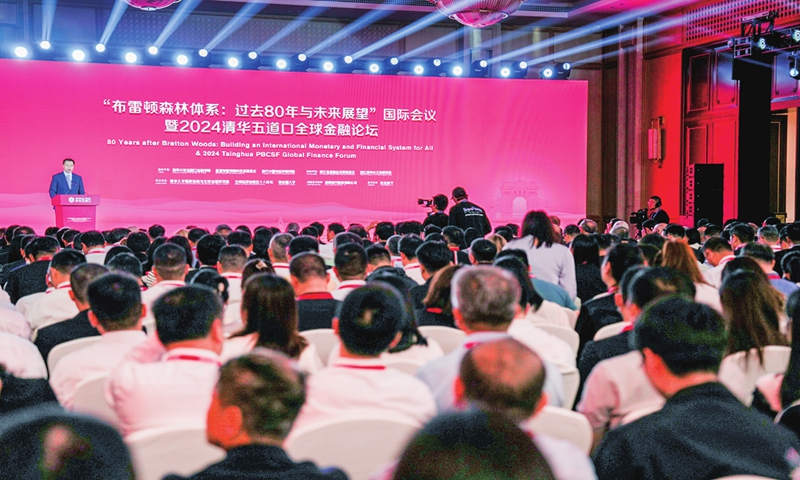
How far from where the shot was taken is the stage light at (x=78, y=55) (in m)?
10.2

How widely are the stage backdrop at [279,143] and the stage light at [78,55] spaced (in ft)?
0.57

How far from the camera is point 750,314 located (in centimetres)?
268

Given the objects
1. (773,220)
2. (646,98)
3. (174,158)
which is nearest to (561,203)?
(646,98)

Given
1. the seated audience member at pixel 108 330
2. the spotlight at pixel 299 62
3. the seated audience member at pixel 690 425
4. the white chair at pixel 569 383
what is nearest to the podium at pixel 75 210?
the spotlight at pixel 299 62

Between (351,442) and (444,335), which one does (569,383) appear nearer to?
(444,335)

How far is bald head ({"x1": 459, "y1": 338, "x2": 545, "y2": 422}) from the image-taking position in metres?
1.41

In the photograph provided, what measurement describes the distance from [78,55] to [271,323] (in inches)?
352

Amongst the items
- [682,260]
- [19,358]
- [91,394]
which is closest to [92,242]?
[19,358]

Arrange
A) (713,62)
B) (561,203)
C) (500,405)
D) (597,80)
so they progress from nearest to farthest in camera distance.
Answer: (500,405)
(713,62)
(561,203)
(597,80)

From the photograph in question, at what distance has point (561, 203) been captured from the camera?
12.5 meters

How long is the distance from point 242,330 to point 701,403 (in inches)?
60.6

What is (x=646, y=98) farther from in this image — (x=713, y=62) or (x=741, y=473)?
(x=741, y=473)

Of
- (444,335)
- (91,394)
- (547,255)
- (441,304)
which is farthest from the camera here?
(547,255)

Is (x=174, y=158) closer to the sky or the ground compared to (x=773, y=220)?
closer to the sky
